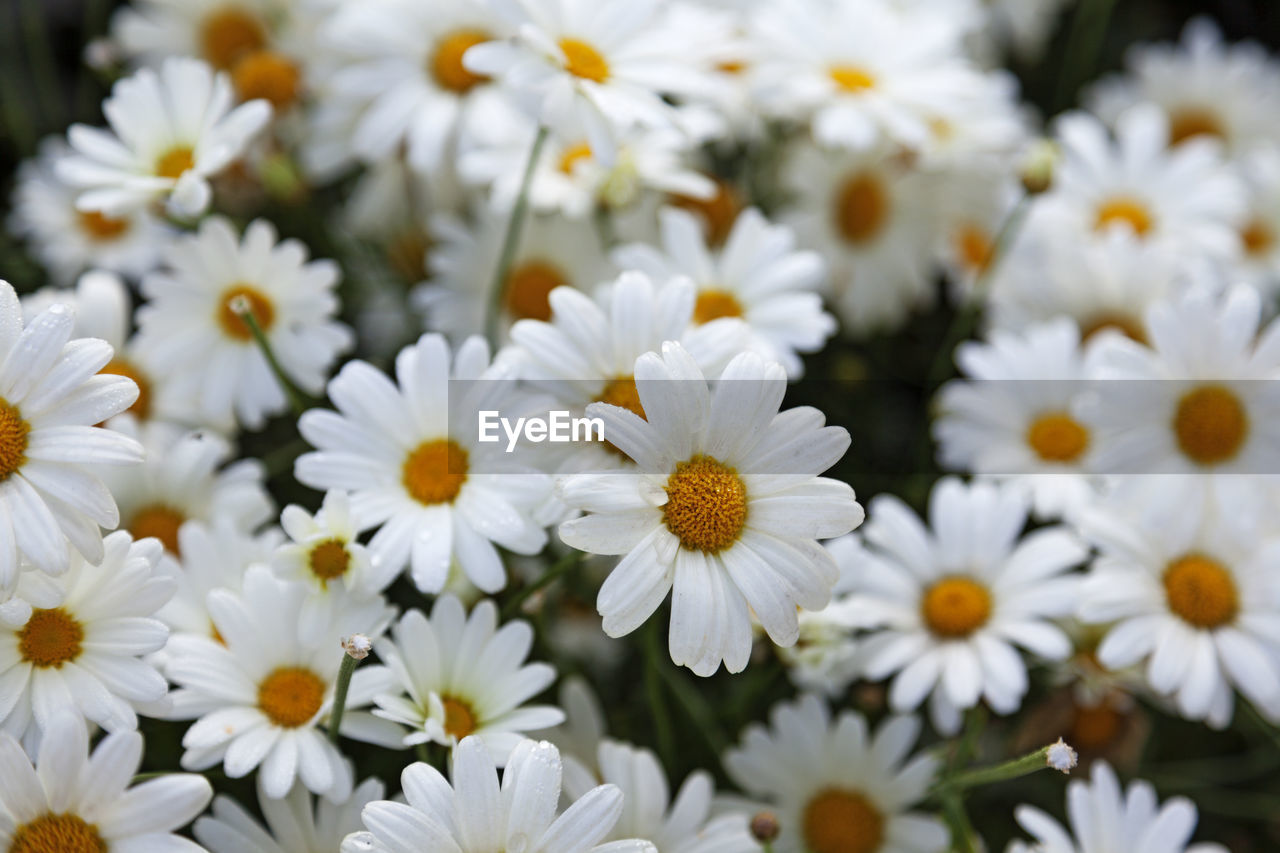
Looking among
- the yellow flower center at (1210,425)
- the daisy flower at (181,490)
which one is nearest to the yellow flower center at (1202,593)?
the yellow flower center at (1210,425)

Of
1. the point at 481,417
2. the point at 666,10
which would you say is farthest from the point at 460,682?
the point at 666,10

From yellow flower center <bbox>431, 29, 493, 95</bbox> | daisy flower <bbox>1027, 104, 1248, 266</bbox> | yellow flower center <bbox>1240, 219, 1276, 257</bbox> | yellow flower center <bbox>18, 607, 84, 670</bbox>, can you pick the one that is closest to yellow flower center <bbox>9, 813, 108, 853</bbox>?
yellow flower center <bbox>18, 607, 84, 670</bbox>

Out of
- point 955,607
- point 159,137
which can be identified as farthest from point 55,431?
point 955,607

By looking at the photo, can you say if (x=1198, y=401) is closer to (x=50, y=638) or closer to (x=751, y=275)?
(x=751, y=275)

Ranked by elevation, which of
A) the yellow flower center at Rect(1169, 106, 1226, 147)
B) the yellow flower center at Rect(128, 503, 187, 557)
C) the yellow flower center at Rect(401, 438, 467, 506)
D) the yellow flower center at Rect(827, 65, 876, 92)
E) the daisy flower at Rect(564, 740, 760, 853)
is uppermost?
the yellow flower center at Rect(827, 65, 876, 92)

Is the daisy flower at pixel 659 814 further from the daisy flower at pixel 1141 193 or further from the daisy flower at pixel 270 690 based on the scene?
the daisy flower at pixel 1141 193

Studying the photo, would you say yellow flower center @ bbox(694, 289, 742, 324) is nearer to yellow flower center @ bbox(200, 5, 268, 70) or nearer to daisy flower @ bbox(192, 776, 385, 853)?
daisy flower @ bbox(192, 776, 385, 853)
